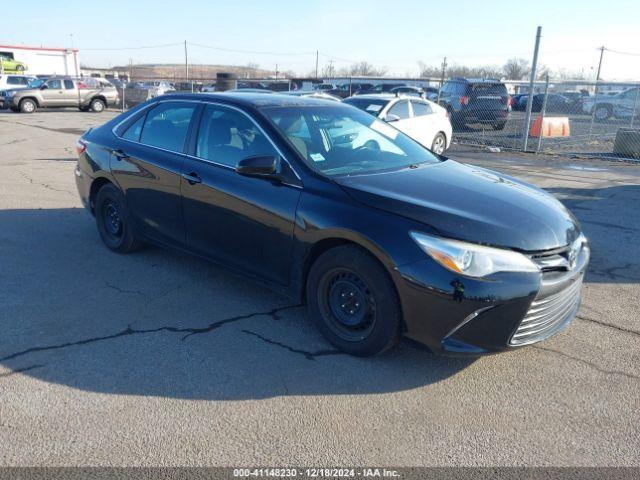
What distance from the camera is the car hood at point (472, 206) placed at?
324cm

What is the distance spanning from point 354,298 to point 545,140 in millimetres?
15665

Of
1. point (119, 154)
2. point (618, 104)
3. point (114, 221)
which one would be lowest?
point (114, 221)

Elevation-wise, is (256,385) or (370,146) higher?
(370,146)

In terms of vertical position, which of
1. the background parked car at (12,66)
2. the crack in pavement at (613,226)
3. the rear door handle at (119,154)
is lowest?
the crack in pavement at (613,226)

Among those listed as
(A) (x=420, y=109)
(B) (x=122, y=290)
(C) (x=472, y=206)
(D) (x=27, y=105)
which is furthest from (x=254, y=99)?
Answer: (D) (x=27, y=105)

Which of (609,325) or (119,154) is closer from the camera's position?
(609,325)

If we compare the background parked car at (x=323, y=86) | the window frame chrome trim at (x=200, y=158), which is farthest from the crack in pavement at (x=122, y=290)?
the background parked car at (x=323, y=86)

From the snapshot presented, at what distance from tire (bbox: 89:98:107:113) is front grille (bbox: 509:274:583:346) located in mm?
28580

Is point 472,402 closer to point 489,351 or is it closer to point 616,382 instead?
point 489,351

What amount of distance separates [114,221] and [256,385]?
122 inches

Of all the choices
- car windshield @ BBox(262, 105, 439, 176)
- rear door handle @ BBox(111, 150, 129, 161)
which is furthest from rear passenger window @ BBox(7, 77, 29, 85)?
car windshield @ BBox(262, 105, 439, 176)

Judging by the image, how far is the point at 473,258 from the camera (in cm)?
312

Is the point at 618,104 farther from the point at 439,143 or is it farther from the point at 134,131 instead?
the point at 134,131

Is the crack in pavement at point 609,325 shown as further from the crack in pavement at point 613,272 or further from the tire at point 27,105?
the tire at point 27,105
